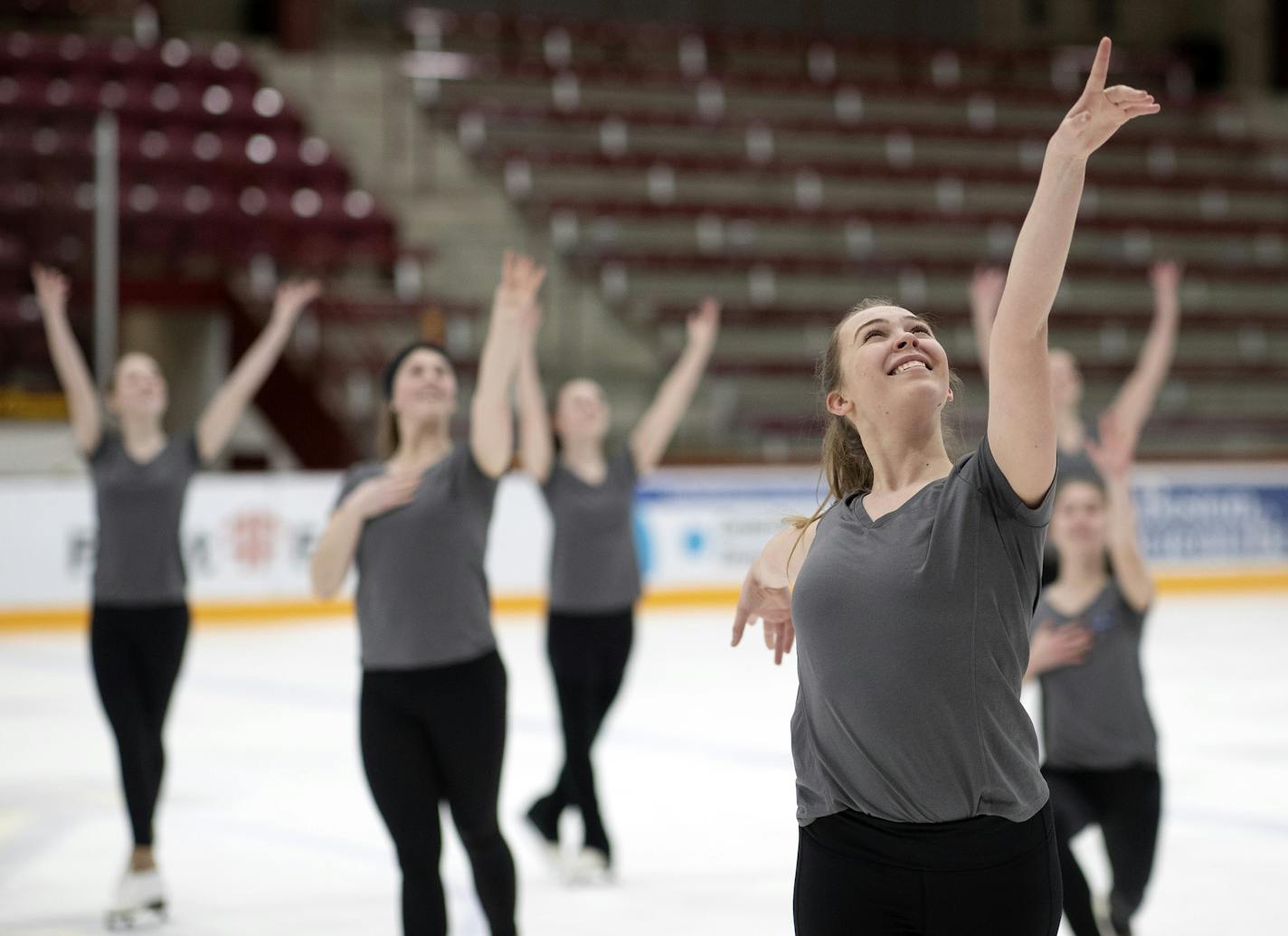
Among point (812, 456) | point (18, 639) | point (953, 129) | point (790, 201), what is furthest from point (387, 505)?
point (953, 129)

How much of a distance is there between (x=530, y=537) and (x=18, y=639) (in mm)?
3897

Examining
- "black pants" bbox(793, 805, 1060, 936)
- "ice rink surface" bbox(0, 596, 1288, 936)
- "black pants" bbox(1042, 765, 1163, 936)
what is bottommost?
"ice rink surface" bbox(0, 596, 1288, 936)

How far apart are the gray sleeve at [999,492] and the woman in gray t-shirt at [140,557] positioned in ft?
11.8

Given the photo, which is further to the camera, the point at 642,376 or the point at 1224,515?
the point at 642,376

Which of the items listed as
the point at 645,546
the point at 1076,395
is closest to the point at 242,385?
the point at 1076,395

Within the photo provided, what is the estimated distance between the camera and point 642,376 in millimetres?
18078

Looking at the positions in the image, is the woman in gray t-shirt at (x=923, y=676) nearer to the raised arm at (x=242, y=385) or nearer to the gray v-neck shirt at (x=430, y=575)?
the gray v-neck shirt at (x=430, y=575)

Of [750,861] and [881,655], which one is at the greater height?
[881,655]

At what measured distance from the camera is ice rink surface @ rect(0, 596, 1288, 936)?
5.56 meters

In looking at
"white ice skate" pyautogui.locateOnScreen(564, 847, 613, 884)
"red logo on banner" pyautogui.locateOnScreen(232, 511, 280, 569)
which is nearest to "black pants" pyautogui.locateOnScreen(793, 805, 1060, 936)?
"white ice skate" pyautogui.locateOnScreen(564, 847, 613, 884)

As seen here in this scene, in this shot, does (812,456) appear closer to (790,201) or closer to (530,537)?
(530,537)

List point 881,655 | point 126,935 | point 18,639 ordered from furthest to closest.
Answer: point 18,639 < point 126,935 < point 881,655

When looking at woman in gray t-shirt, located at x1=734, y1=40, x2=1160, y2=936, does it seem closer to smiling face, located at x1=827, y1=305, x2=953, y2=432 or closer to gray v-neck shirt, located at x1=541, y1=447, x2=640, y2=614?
smiling face, located at x1=827, y1=305, x2=953, y2=432

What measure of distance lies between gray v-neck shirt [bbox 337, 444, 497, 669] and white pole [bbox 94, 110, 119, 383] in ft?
32.4
